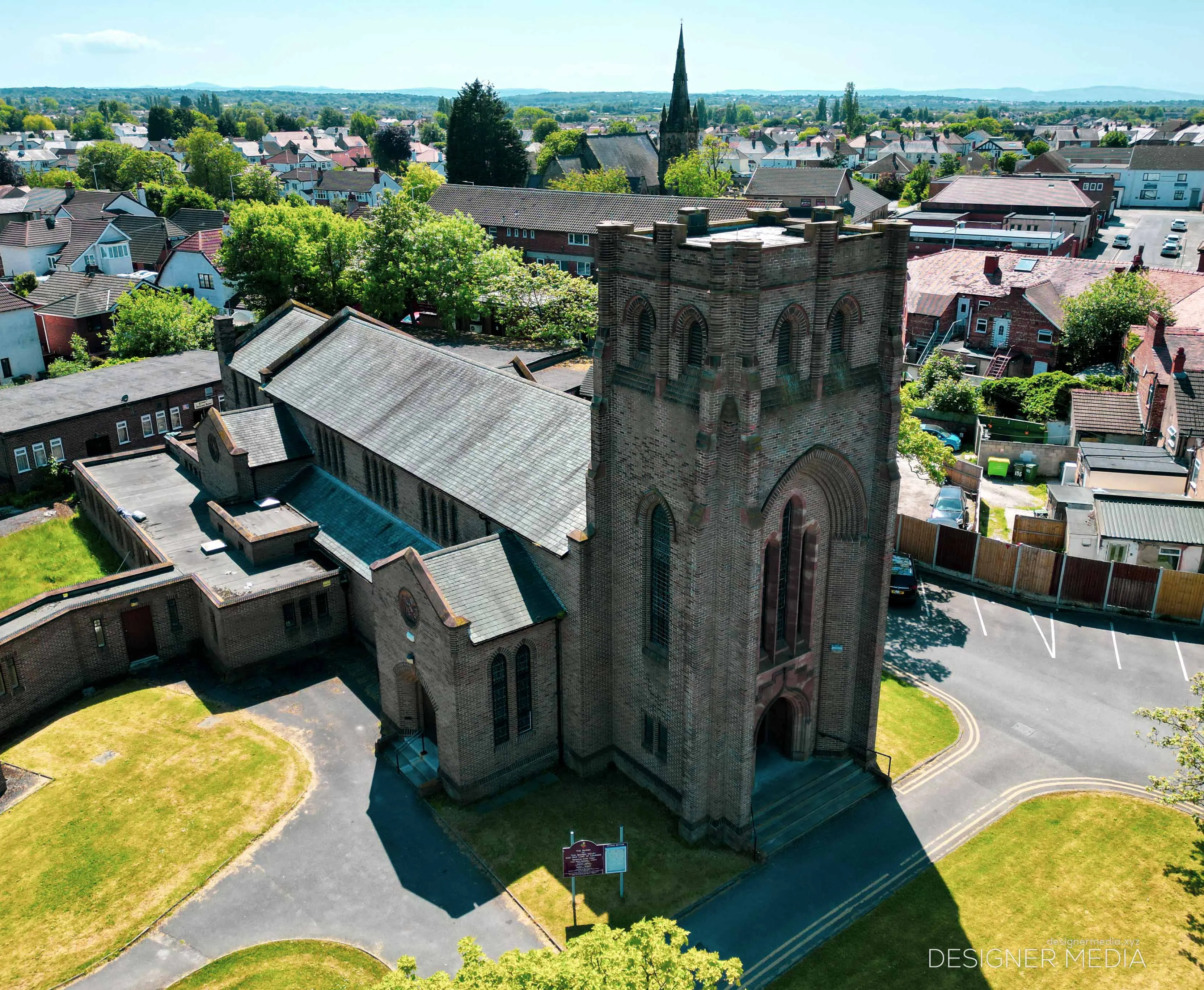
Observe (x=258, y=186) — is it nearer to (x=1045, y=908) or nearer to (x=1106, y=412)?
(x=1106, y=412)

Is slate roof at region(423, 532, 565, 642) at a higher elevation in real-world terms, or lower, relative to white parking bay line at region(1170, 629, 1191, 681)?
higher

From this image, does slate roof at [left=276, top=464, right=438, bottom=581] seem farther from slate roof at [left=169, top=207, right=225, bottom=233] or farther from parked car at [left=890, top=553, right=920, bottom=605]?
slate roof at [left=169, top=207, right=225, bottom=233]

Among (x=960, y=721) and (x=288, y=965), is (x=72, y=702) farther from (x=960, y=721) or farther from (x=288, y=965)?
(x=960, y=721)

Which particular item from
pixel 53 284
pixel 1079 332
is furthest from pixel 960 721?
→ pixel 53 284

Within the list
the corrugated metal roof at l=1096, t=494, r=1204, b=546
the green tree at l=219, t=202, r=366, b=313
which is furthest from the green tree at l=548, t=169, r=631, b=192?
the corrugated metal roof at l=1096, t=494, r=1204, b=546

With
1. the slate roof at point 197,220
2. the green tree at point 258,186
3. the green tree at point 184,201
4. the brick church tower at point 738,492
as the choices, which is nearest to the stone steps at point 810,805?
the brick church tower at point 738,492

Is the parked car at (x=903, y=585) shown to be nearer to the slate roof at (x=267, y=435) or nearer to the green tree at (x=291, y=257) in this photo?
the slate roof at (x=267, y=435)

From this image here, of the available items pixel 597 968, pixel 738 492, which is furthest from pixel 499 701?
pixel 597 968
